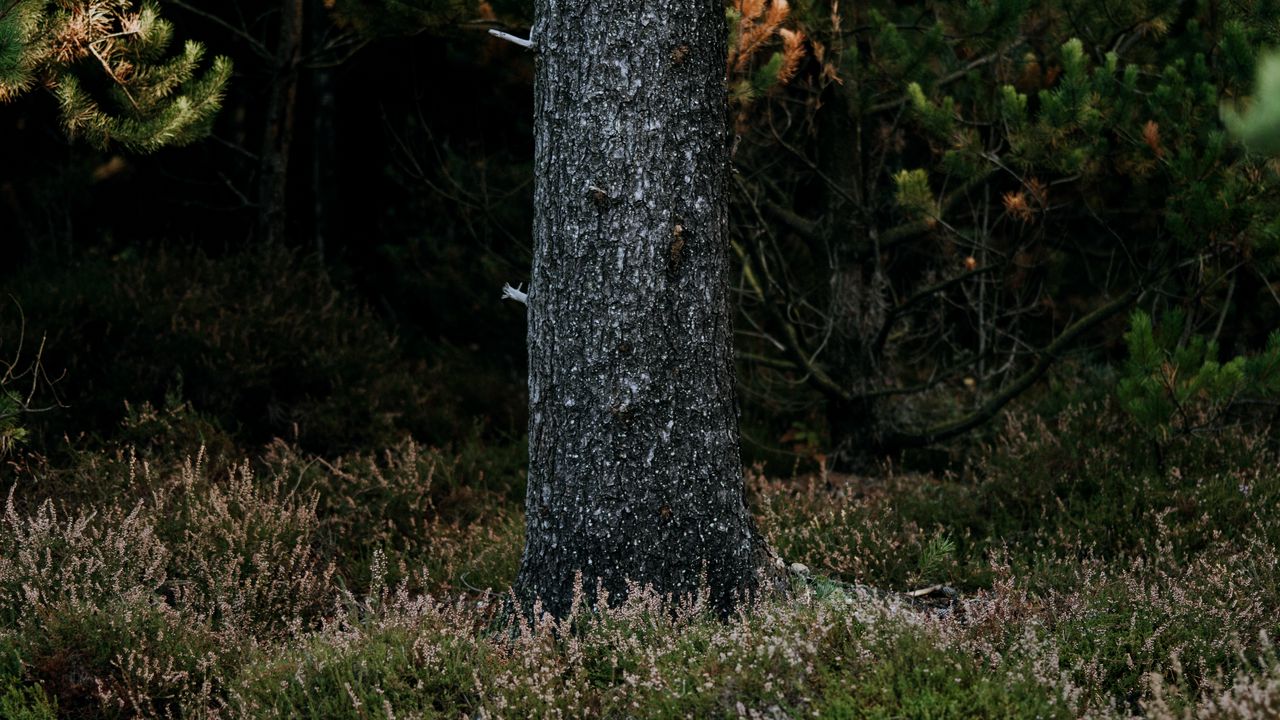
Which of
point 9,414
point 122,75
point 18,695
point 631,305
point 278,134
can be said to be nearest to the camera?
point 18,695

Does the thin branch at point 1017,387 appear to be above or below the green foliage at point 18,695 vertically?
above

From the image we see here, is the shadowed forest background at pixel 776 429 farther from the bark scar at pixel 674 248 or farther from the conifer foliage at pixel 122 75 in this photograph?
the conifer foliage at pixel 122 75

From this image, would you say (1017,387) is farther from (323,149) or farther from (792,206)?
(323,149)

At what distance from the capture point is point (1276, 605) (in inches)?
165

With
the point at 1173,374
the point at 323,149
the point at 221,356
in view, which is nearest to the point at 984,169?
the point at 1173,374

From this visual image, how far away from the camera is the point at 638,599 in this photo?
3947 mm

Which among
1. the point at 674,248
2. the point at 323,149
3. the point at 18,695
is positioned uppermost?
the point at 674,248

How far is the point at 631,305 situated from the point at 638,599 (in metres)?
1.10

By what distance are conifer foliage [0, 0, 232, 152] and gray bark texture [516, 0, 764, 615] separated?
225cm

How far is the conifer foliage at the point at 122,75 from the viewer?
495cm

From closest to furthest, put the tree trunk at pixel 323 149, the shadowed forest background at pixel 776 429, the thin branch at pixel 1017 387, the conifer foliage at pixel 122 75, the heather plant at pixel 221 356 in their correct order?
the shadowed forest background at pixel 776 429 → the conifer foliage at pixel 122 75 → the thin branch at pixel 1017 387 → the heather plant at pixel 221 356 → the tree trunk at pixel 323 149

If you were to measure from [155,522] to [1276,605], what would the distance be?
16.1ft

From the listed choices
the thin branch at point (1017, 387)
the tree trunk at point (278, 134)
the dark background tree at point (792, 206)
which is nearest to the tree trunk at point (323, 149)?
the dark background tree at point (792, 206)

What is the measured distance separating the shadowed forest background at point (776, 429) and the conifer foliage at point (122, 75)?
139cm
